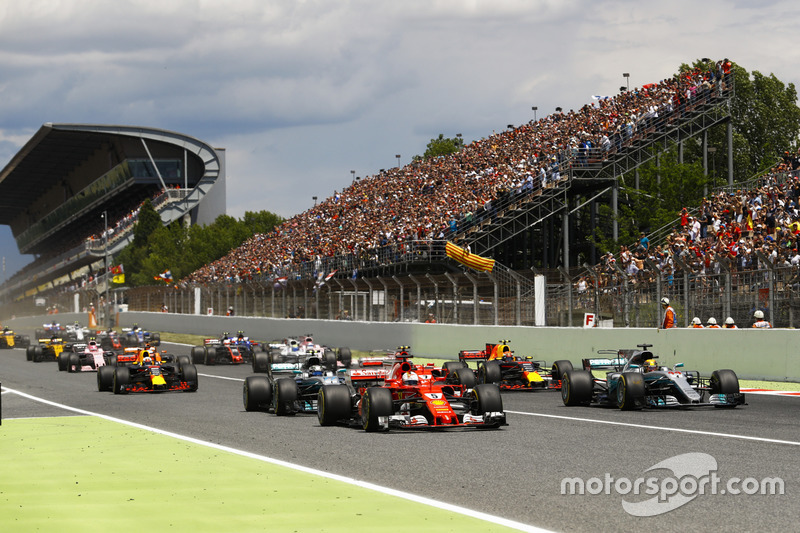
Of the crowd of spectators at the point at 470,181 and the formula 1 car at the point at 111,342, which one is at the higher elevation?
the crowd of spectators at the point at 470,181

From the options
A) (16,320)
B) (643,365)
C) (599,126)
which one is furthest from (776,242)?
(16,320)

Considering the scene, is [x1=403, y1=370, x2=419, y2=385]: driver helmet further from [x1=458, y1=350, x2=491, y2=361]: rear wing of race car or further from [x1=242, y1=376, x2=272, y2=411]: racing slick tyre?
[x1=458, y1=350, x2=491, y2=361]: rear wing of race car

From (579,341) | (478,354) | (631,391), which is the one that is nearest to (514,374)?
(478,354)

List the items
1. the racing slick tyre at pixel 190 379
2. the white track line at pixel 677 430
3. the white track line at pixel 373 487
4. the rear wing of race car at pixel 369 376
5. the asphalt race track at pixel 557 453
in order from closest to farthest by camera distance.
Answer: the white track line at pixel 373 487, the asphalt race track at pixel 557 453, the white track line at pixel 677 430, the rear wing of race car at pixel 369 376, the racing slick tyre at pixel 190 379

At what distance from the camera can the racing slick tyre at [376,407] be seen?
1316 cm

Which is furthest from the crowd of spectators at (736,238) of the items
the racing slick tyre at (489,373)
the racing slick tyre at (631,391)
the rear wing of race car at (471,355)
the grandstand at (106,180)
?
the grandstand at (106,180)

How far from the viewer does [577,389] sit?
16719 millimetres

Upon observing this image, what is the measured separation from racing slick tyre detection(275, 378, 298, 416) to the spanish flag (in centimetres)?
2199

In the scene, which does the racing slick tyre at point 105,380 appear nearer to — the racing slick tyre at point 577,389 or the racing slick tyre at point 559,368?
the racing slick tyre at point 559,368

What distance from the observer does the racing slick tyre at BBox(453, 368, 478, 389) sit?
18484 mm

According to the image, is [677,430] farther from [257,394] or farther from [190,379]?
[190,379]

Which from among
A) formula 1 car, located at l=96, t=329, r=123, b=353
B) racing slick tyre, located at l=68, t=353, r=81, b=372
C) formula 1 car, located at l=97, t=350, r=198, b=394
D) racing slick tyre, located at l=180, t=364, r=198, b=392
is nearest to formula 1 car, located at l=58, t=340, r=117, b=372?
racing slick tyre, located at l=68, t=353, r=81, b=372

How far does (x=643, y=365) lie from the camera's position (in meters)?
16.9

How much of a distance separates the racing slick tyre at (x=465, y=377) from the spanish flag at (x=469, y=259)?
61.4 feet
